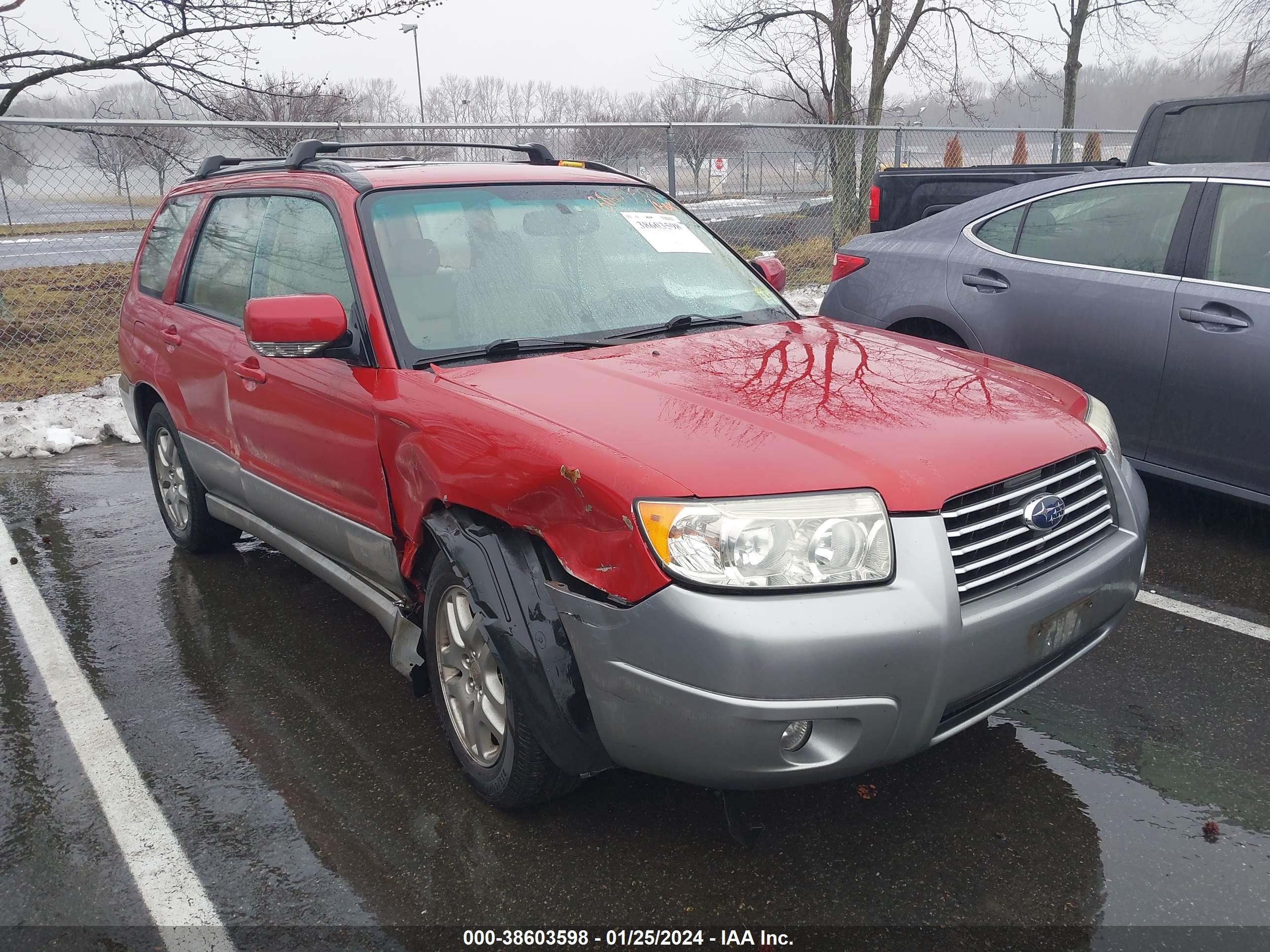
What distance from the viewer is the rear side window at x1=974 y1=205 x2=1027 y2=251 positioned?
5.30 metres

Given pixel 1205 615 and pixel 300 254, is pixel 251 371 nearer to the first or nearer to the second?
pixel 300 254

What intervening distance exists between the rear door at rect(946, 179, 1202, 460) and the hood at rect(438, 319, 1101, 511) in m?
1.61

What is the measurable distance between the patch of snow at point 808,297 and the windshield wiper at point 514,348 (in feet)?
25.3

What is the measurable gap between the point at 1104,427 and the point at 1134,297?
2005 mm

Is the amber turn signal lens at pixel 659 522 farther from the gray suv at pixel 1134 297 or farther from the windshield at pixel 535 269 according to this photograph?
the gray suv at pixel 1134 297

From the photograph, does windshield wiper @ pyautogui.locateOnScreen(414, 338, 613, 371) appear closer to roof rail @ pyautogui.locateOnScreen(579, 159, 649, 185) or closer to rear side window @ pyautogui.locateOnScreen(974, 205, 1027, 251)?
roof rail @ pyautogui.locateOnScreen(579, 159, 649, 185)

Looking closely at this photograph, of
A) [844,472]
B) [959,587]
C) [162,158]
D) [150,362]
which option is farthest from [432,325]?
[162,158]

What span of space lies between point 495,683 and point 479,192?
178 cm

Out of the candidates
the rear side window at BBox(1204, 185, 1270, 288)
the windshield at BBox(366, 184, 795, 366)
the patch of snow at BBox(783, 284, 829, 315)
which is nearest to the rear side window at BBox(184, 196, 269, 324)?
the windshield at BBox(366, 184, 795, 366)

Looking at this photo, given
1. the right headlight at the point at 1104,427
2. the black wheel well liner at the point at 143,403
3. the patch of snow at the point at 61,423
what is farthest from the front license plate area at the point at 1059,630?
the patch of snow at the point at 61,423

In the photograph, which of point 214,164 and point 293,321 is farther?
point 214,164

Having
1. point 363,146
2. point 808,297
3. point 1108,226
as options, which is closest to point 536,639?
point 363,146

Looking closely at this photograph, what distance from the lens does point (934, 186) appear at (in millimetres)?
7328

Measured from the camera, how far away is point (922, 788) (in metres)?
2.89
